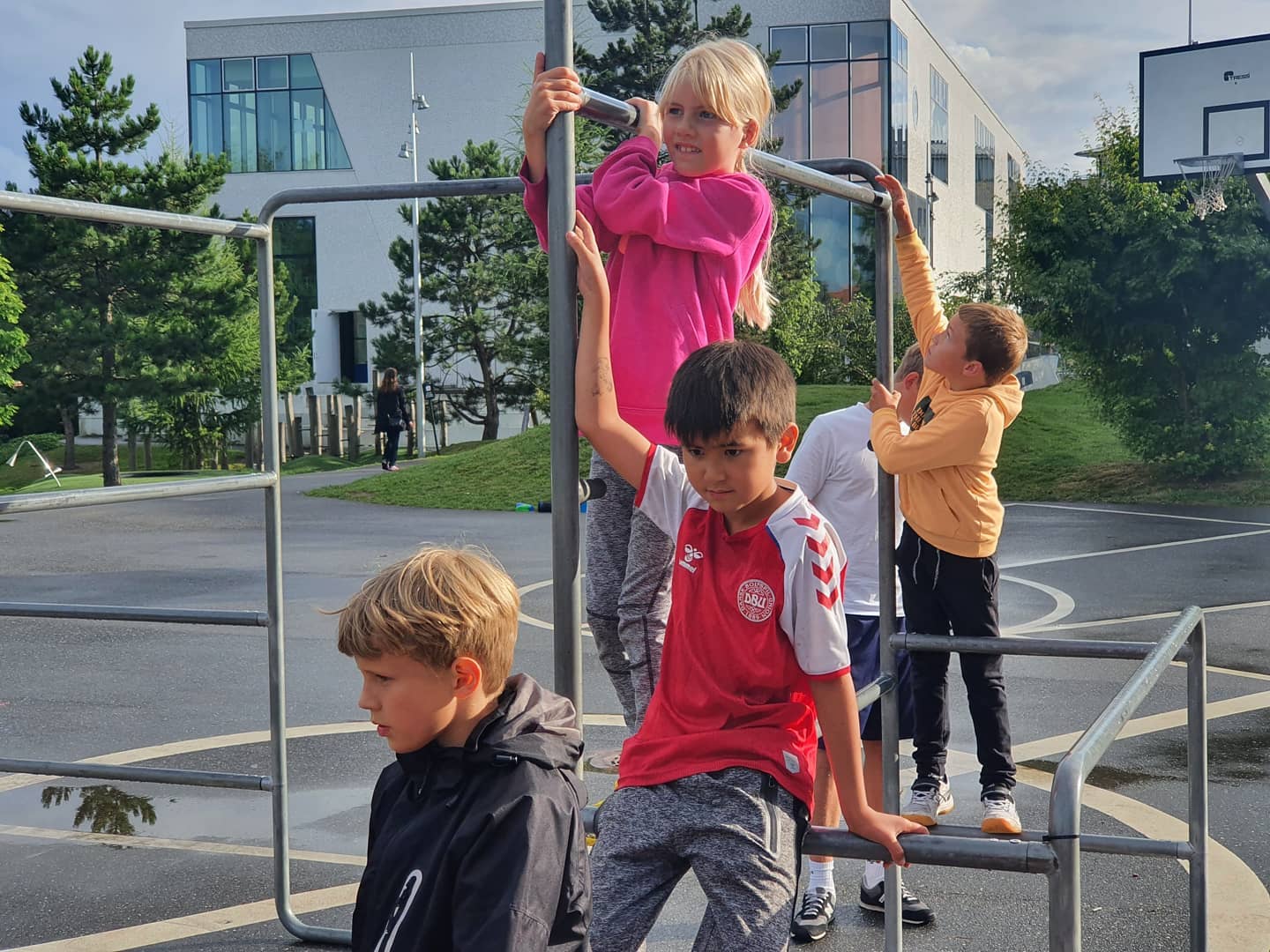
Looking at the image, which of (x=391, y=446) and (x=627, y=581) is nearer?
(x=627, y=581)

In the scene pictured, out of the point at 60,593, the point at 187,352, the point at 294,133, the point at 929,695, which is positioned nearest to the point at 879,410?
the point at 929,695

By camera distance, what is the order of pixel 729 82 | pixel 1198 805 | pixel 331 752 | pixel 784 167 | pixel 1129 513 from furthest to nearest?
pixel 1129 513
pixel 331 752
pixel 1198 805
pixel 784 167
pixel 729 82

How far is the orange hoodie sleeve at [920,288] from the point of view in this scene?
12.0ft

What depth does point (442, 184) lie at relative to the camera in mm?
3529

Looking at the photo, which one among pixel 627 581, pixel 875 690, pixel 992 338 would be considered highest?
pixel 992 338

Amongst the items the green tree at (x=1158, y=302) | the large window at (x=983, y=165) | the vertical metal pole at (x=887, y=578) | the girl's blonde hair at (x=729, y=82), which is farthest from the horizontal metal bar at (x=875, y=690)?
the large window at (x=983, y=165)

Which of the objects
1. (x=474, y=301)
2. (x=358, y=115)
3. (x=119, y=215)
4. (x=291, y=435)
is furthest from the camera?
(x=358, y=115)

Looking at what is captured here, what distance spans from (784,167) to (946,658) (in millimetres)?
1581

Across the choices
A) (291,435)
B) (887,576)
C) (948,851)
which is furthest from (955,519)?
(291,435)

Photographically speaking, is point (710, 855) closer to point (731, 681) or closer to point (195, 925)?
point (731, 681)

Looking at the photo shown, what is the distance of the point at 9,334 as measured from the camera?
982 inches

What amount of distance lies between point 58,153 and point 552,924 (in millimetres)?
27210

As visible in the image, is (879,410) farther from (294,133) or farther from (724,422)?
(294,133)

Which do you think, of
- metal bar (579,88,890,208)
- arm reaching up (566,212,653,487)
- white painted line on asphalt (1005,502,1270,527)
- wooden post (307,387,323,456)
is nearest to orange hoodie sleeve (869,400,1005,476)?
metal bar (579,88,890,208)
